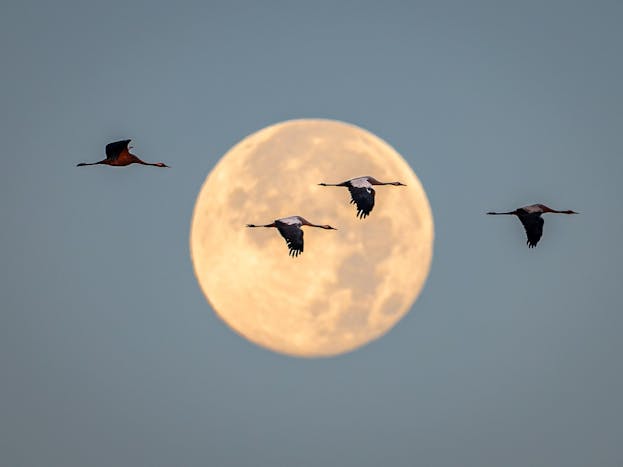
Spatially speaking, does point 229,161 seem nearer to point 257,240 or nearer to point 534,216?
point 257,240

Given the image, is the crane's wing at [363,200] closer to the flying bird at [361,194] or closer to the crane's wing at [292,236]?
the flying bird at [361,194]

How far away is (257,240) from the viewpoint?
8500 centimetres

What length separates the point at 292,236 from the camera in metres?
73.9

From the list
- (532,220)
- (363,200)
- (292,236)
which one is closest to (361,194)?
(363,200)

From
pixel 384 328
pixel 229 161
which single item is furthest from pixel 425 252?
pixel 229 161

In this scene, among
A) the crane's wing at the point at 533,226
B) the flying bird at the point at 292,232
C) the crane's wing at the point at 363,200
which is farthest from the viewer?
the crane's wing at the point at 533,226

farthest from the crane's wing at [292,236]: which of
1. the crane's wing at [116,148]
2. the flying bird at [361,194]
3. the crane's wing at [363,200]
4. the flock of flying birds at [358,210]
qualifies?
the crane's wing at [116,148]

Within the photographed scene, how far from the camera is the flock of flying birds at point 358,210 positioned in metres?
72.5

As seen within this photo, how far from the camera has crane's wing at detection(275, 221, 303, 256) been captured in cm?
7362

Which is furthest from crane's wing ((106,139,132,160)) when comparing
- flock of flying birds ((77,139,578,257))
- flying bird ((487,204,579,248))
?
flying bird ((487,204,579,248))

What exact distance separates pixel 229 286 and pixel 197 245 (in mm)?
2855

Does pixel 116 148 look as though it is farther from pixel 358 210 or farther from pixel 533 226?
pixel 533 226

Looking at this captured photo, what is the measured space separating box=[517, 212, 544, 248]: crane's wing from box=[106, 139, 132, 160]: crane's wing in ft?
52.5

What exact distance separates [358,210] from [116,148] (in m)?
9.83
